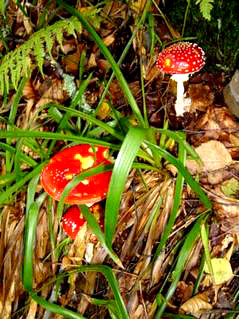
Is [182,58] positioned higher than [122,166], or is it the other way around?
[182,58]

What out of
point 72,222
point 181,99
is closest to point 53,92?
point 181,99

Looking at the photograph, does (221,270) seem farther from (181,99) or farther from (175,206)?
(181,99)

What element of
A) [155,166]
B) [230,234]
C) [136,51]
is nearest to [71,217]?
[155,166]

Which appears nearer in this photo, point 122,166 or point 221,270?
point 122,166

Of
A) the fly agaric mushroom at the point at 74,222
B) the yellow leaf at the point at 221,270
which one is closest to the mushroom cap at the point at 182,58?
the fly agaric mushroom at the point at 74,222

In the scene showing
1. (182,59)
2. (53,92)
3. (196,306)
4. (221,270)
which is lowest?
(196,306)

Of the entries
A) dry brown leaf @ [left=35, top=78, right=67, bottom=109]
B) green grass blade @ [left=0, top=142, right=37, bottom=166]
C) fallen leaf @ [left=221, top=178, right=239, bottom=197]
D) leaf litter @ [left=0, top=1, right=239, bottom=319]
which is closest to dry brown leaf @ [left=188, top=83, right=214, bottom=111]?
leaf litter @ [left=0, top=1, right=239, bottom=319]

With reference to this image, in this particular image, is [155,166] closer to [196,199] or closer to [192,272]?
[196,199]
